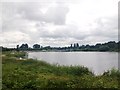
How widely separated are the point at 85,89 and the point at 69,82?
3.07 feet

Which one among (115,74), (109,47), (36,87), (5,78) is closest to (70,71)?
(115,74)

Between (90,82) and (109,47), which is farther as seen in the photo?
(109,47)

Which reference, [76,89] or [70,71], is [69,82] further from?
[70,71]

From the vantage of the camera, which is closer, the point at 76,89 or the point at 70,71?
the point at 76,89

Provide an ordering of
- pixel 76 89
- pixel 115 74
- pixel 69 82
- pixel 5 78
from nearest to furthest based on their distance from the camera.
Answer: pixel 76 89 < pixel 69 82 < pixel 5 78 < pixel 115 74

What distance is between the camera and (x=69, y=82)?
10742 mm

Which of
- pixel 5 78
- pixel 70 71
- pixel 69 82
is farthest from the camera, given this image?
pixel 70 71

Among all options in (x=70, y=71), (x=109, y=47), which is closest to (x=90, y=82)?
(x=70, y=71)

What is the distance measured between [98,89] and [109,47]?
81859 millimetres

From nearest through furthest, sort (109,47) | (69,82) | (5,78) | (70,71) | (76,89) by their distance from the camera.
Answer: (76,89), (69,82), (5,78), (70,71), (109,47)

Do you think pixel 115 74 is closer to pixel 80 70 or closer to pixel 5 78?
pixel 80 70

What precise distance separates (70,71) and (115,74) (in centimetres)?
383

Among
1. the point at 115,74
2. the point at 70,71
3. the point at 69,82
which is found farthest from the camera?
the point at 70,71

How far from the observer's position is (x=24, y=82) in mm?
11117
